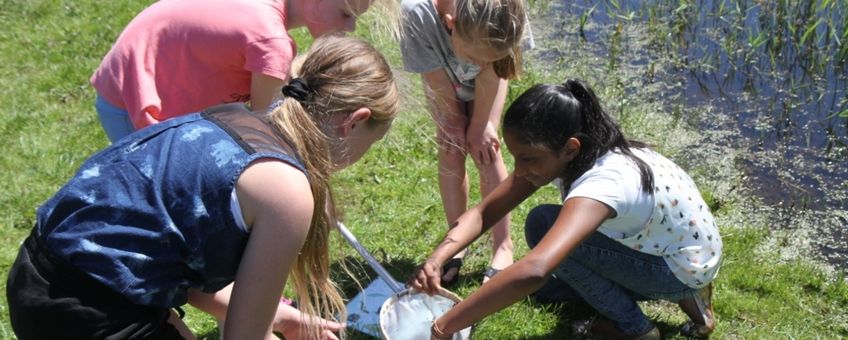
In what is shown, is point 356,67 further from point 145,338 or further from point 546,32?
point 546,32

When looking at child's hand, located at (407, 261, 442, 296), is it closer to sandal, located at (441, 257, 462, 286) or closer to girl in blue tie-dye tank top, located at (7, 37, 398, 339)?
sandal, located at (441, 257, 462, 286)

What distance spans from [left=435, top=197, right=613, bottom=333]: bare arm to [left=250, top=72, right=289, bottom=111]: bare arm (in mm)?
714

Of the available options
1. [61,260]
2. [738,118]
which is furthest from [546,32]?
[61,260]

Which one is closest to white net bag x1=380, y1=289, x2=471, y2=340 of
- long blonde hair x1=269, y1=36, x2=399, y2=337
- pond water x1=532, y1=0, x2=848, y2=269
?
long blonde hair x1=269, y1=36, x2=399, y2=337

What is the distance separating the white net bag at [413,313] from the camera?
2.38m

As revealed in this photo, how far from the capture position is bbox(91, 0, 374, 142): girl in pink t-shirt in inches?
88.4

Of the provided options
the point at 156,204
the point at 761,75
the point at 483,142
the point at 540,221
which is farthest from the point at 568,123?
the point at 761,75

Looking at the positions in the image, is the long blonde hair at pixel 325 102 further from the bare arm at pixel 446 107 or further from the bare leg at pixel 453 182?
the bare leg at pixel 453 182

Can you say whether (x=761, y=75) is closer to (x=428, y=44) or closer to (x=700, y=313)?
(x=700, y=313)

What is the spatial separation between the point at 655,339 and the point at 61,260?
5.40 feet

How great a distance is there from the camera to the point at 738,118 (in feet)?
13.7

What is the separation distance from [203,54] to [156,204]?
0.86 metres

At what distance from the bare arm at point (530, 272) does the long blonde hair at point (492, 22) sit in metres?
0.56

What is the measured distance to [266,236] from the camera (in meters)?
1.51
